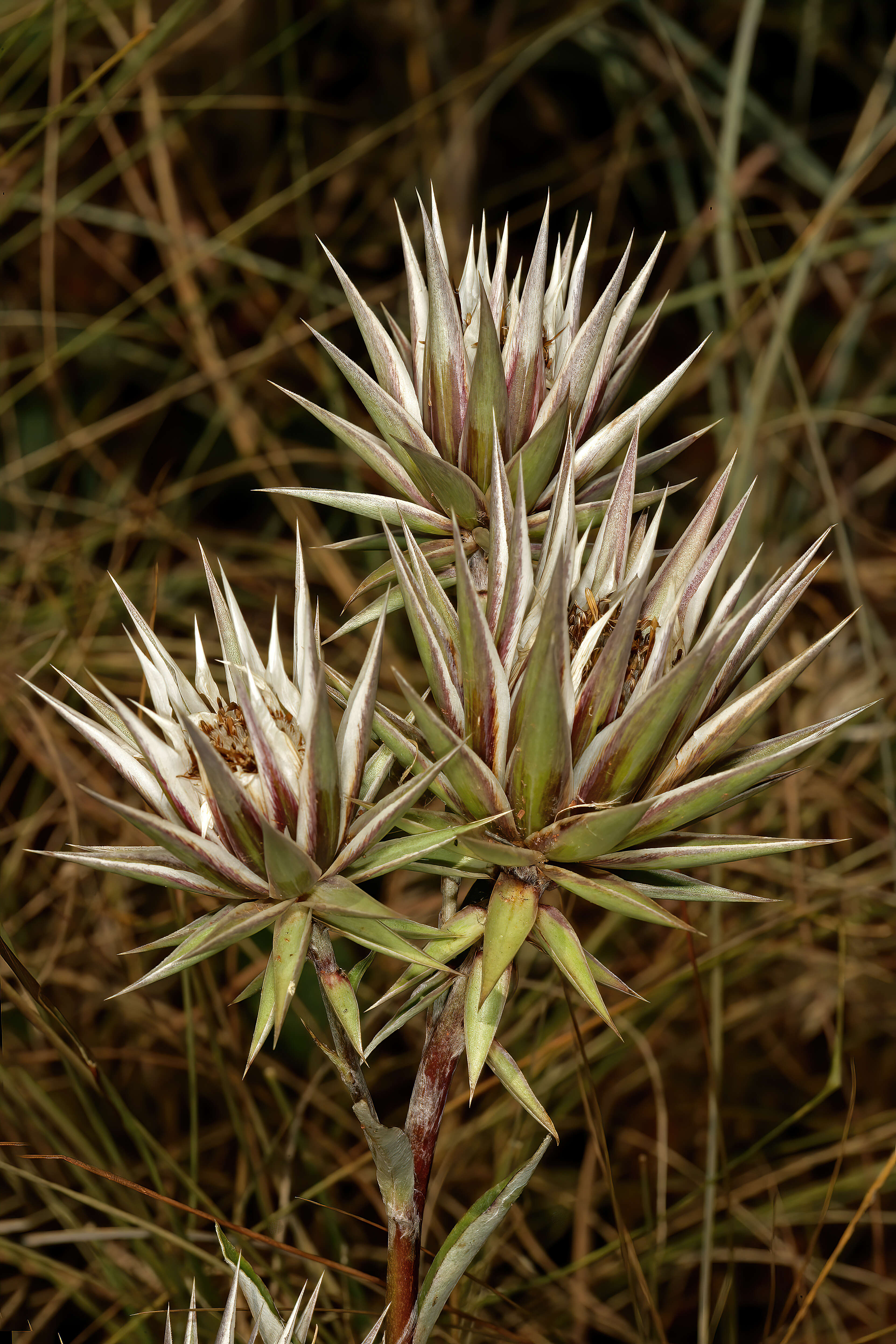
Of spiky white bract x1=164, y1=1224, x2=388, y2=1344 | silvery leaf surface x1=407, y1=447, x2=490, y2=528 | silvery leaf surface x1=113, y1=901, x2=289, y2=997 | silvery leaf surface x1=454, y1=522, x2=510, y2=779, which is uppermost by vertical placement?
silvery leaf surface x1=407, y1=447, x2=490, y2=528

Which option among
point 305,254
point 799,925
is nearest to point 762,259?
point 305,254

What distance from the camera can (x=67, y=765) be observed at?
2262 millimetres

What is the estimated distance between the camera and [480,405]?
0.99 m

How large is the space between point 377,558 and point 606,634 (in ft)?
6.87

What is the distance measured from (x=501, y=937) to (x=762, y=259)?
138 inches

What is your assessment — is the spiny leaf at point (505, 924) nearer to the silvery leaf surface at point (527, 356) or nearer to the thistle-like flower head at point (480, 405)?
the thistle-like flower head at point (480, 405)

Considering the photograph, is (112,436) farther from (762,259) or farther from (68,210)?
(762,259)

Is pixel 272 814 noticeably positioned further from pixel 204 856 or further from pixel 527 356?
pixel 527 356

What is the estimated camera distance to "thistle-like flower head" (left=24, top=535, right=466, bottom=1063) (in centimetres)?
80

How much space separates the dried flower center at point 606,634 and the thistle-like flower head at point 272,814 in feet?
0.65

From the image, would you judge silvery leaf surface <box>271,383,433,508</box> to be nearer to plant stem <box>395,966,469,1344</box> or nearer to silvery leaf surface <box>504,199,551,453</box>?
silvery leaf surface <box>504,199,551,453</box>

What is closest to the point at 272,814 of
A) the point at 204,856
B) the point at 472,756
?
the point at 204,856

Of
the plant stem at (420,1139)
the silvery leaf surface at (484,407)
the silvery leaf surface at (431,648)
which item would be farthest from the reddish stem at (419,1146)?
the silvery leaf surface at (484,407)

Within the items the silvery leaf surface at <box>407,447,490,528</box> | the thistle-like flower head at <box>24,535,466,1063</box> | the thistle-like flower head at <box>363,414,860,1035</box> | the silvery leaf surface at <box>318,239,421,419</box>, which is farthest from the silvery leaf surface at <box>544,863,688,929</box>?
the silvery leaf surface at <box>318,239,421,419</box>
